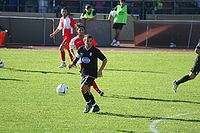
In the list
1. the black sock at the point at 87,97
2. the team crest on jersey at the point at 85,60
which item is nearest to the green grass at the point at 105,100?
the black sock at the point at 87,97

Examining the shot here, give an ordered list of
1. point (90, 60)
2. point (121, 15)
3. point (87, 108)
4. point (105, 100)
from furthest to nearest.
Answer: point (121, 15) → point (105, 100) → point (90, 60) → point (87, 108)

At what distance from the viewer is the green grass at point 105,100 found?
1004 centimetres

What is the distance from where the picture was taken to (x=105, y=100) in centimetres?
1296

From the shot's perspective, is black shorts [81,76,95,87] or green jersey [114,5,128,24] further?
green jersey [114,5,128,24]

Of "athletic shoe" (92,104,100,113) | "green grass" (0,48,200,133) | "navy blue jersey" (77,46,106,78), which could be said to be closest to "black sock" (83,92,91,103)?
"athletic shoe" (92,104,100,113)

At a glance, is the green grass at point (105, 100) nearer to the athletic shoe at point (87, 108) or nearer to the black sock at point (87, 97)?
the athletic shoe at point (87, 108)

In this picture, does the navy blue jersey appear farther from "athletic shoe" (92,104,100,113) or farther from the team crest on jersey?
"athletic shoe" (92,104,100,113)

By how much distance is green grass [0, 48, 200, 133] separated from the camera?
1004 centimetres

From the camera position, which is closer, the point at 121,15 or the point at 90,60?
the point at 90,60

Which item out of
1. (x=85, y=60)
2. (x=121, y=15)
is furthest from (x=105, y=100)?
(x=121, y=15)

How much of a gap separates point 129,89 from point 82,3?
Result: 23.1 m

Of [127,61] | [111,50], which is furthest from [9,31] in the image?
[127,61]

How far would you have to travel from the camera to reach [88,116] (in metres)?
11.0

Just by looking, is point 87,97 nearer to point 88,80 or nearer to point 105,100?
point 88,80
